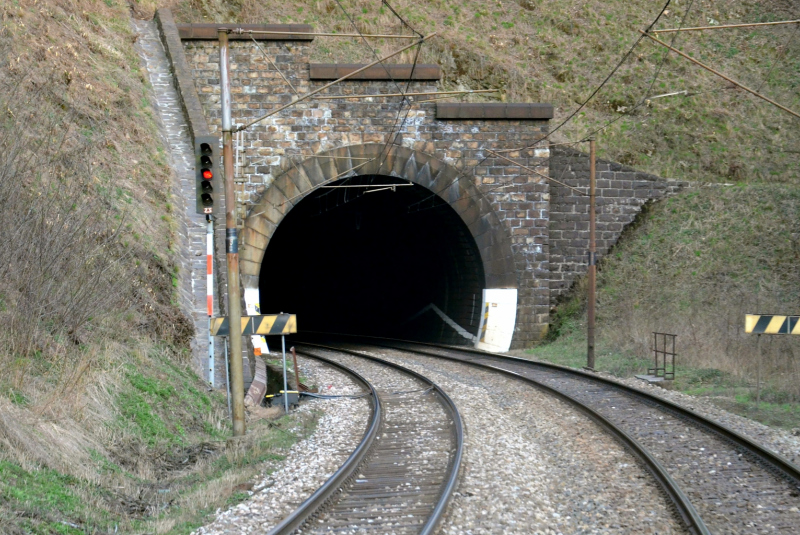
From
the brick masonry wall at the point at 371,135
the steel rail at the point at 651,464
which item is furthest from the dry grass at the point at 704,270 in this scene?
the steel rail at the point at 651,464

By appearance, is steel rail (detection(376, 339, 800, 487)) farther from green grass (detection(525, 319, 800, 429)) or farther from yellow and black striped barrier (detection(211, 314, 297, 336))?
yellow and black striped barrier (detection(211, 314, 297, 336))

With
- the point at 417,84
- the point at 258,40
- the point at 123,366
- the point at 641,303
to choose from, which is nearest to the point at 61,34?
the point at 258,40

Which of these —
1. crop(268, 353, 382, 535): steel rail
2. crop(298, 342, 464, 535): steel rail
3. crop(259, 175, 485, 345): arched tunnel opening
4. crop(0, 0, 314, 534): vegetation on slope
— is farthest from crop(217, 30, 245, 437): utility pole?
crop(259, 175, 485, 345): arched tunnel opening

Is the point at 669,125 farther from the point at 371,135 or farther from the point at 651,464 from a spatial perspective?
the point at 651,464

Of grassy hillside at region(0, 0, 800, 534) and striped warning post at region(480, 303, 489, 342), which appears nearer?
grassy hillside at region(0, 0, 800, 534)

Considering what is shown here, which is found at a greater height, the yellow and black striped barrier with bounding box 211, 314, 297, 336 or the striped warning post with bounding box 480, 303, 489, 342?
the yellow and black striped barrier with bounding box 211, 314, 297, 336

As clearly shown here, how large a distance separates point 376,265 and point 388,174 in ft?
32.9

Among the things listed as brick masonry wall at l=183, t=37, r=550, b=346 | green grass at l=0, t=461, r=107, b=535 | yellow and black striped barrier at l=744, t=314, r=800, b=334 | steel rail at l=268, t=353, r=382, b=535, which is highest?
brick masonry wall at l=183, t=37, r=550, b=346

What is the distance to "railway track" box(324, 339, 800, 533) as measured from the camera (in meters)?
6.83

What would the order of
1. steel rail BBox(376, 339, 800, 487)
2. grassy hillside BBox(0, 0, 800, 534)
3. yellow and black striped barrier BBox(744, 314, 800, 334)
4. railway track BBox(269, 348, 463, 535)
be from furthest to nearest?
yellow and black striped barrier BBox(744, 314, 800, 334) < steel rail BBox(376, 339, 800, 487) < grassy hillside BBox(0, 0, 800, 534) < railway track BBox(269, 348, 463, 535)

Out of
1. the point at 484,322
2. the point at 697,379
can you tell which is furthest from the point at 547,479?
the point at 484,322

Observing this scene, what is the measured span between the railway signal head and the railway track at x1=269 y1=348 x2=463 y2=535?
3.50 m

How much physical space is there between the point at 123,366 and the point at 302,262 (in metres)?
24.0

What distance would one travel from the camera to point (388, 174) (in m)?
21.9
